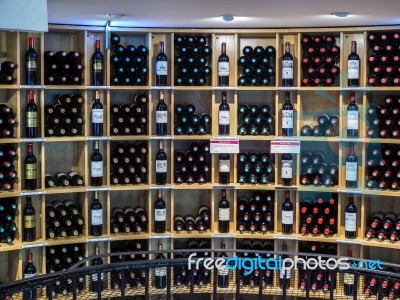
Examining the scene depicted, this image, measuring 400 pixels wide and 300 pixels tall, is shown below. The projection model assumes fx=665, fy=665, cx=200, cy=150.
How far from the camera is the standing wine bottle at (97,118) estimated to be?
6.45m

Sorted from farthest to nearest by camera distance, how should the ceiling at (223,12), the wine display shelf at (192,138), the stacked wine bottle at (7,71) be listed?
1. the wine display shelf at (192,138)
2. the stacked wine bottle at (7,71)
3. the ceiling at (223,12)

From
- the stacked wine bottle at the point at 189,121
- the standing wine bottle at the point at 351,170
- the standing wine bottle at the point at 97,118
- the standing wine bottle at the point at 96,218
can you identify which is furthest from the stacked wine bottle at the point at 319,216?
the standing wine bottle at the point at 97,118

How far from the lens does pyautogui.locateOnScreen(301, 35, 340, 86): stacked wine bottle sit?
21.2 ft

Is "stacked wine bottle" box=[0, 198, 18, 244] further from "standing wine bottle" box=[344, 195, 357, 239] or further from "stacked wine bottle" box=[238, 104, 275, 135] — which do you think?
"standing wine bottle" box=[344, 195, 357, 239]

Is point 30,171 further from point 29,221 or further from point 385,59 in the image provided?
point 385,59

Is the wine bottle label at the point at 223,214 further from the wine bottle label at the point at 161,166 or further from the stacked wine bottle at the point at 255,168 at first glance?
the wine bottle label at the point at 161,166

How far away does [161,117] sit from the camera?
6.62 m

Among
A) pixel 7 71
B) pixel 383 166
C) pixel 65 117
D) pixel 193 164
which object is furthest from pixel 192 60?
pixel 383 166

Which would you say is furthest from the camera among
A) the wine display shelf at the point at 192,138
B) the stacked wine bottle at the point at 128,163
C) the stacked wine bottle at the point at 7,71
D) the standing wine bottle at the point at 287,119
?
the stacked wine bottle at the point at 128,163

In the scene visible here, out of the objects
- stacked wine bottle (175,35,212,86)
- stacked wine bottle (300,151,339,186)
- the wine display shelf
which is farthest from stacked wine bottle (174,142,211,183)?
stacked wine bottle (300,151,339,186)

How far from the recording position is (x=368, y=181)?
6422 mm

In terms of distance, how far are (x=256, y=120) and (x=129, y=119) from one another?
127cm

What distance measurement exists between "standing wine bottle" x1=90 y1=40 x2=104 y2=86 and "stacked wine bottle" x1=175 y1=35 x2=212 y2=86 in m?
0.75

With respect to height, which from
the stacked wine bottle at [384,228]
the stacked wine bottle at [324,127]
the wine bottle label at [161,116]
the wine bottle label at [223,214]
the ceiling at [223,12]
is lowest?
the stacked wine bottle at [384,228]
